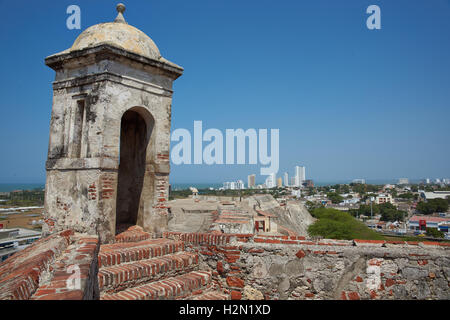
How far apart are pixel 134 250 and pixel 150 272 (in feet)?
1.49

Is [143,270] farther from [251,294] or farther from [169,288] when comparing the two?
[251,294]

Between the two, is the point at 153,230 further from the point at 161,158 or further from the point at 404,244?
the point at 404,244

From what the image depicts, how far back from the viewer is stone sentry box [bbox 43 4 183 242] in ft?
14.8

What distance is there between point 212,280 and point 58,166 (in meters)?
3.29

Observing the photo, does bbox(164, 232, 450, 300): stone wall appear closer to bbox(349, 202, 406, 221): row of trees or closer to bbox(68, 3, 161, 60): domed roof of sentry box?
bbox(68, 3, 161, 60): domed roof of sentry box

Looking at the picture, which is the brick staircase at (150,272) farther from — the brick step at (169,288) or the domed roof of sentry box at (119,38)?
the domed roof of sentry box at (119,38)

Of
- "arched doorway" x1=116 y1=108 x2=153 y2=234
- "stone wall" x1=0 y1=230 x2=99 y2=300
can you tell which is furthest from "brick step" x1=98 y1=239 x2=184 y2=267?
"arched doorway" x1=116 y1=108 x2=153 y2=234

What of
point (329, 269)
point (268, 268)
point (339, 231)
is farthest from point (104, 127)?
point (339, 231)

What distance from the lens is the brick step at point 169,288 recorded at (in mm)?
3438

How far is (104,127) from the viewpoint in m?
4.53

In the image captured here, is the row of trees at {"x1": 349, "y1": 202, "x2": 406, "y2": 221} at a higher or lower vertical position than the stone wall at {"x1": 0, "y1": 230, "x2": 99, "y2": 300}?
lower
